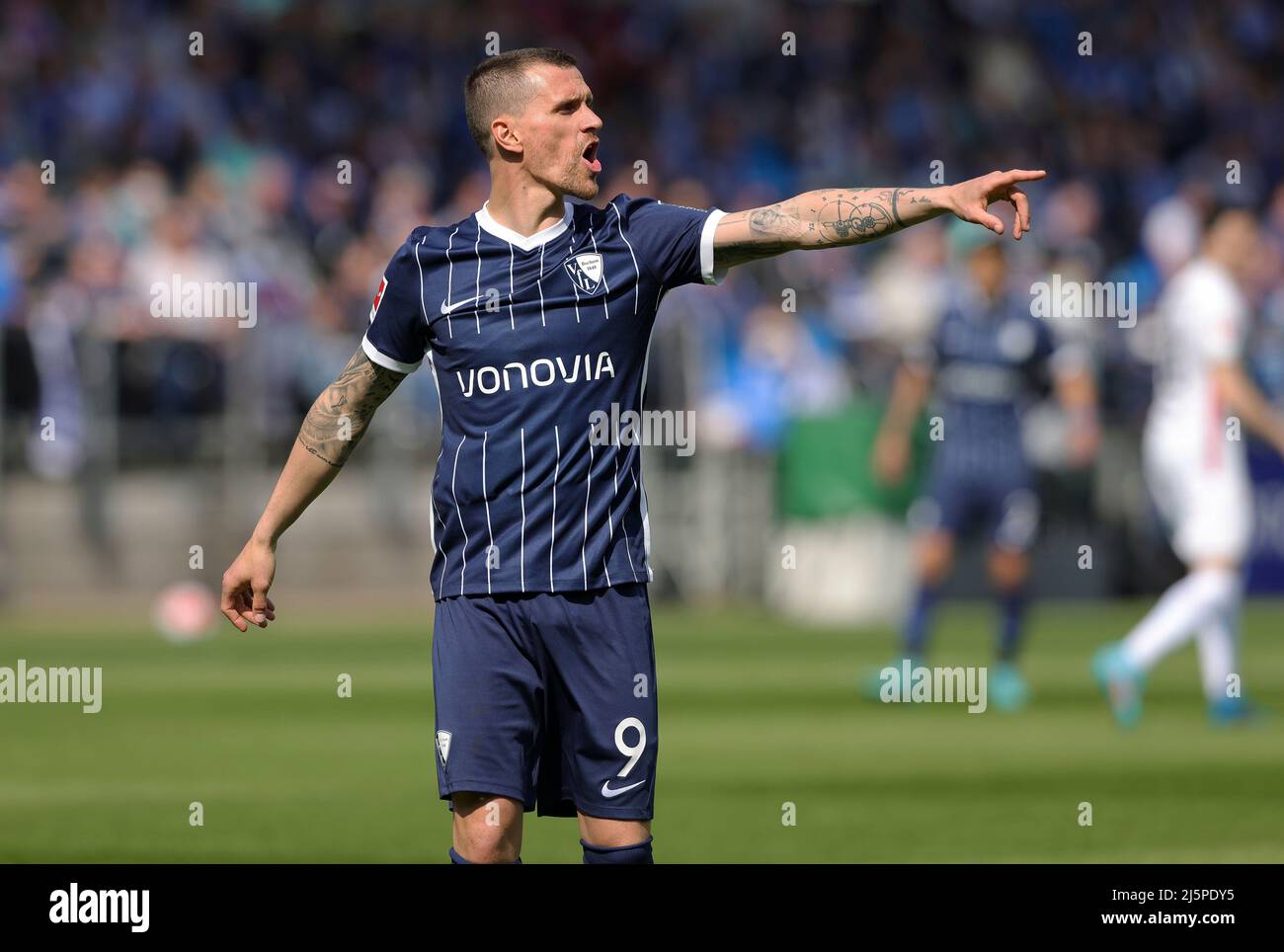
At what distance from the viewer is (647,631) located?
240 inches

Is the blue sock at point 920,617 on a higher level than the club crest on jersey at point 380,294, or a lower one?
lower

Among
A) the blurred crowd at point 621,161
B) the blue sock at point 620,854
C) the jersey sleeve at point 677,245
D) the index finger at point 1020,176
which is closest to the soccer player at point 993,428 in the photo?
the blurred crowd at point 621,161

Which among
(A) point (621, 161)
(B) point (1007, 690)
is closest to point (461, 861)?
(B) point (1007, 690)

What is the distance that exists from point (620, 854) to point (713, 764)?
5712 millimetres

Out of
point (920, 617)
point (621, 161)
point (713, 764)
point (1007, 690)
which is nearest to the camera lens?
point (713, 764)

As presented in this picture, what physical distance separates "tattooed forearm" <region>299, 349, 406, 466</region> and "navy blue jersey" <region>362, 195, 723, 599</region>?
141 mm

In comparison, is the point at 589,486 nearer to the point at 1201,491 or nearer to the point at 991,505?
the point at 1201,491

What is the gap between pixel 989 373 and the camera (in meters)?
14.8

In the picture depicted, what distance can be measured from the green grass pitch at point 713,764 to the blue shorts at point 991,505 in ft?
3.34

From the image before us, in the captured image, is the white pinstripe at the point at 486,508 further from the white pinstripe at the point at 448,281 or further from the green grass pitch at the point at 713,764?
the green grass pitch at the point at 713,764

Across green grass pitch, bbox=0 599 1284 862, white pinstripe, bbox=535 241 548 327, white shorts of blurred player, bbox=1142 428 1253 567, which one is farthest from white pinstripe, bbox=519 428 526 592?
white shorts of blurred player, bbox=1142 428 1253 567

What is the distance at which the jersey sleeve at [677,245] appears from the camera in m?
6.05

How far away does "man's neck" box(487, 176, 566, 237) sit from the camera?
612 centimetres
